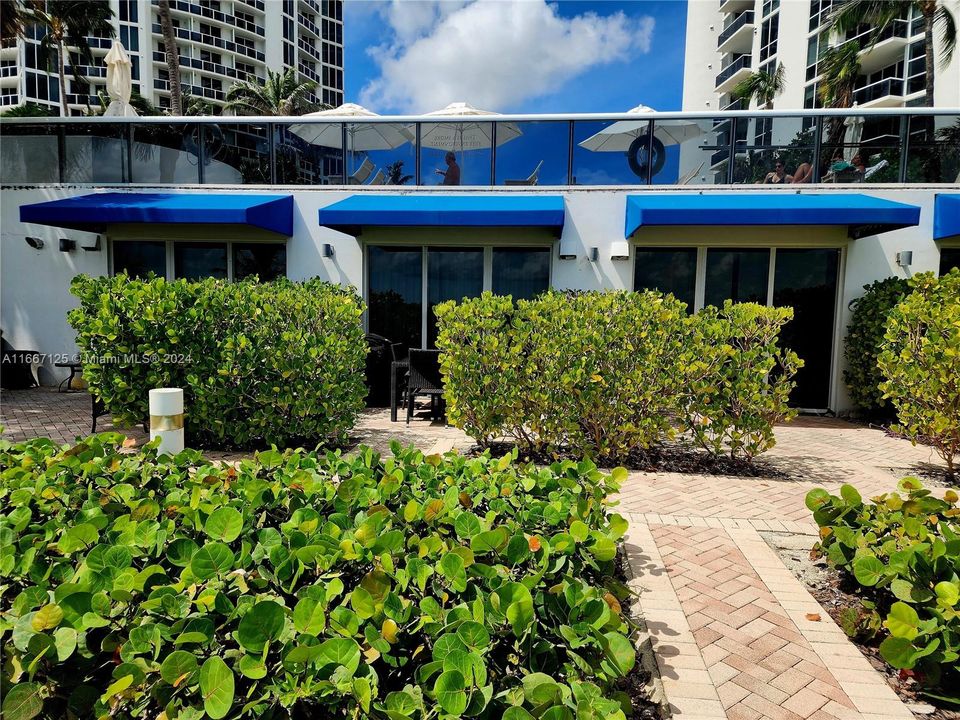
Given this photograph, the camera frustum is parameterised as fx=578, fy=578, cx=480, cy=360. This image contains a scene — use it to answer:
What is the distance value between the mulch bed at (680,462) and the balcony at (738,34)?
53144 mm

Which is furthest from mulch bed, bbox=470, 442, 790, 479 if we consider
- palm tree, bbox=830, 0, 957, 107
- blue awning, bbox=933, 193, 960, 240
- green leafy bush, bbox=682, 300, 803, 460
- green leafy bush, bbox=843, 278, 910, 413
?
palm tree, bbox=830, 0, 957, 107

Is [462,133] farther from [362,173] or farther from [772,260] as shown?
[772,260]

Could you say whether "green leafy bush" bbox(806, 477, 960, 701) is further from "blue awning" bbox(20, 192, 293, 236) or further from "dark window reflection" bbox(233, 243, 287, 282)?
"dark window reflection" bbox(233, 243, 287, 282)

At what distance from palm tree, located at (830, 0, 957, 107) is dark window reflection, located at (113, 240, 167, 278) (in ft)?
80.9

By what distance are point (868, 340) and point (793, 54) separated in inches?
1687

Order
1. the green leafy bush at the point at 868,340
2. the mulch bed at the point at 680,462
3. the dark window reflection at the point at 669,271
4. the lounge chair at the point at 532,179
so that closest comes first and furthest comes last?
1. the mulch bed at the point at 680,462
2. the green leafy bush at the point at 868,340
3. the dark window reflection at the point at 669,271
4. the lounge chair at the point at 532,179

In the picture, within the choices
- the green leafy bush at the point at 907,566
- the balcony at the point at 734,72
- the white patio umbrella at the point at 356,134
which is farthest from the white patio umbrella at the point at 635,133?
the balcony at the point at 734,72

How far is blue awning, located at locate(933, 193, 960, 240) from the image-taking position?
854cm

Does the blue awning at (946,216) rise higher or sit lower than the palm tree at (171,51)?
lower

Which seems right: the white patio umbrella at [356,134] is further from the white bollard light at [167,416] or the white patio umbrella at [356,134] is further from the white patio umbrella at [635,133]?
the white bollard light at [167,416]

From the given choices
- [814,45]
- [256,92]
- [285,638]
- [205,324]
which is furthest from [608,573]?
[814,45]

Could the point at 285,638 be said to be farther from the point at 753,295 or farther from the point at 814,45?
the point at 814,45

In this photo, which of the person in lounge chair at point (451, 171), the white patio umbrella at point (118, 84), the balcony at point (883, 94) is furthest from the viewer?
the balcony at point (883, 94)

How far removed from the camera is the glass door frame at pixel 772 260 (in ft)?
30.6
